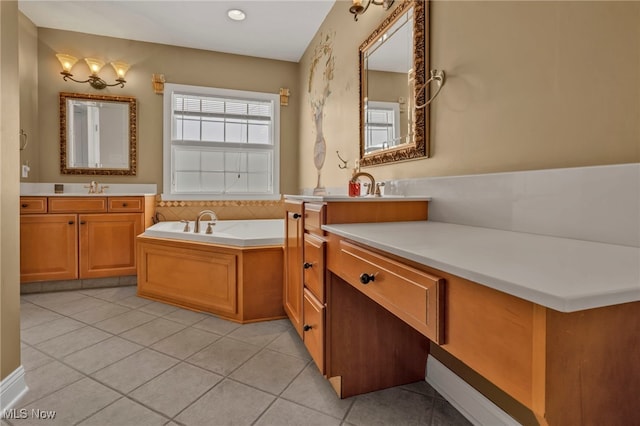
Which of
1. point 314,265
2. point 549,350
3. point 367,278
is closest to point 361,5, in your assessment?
point 314,265

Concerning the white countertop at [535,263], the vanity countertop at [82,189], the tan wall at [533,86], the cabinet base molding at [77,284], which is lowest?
the cabinet base molding at [77,284]

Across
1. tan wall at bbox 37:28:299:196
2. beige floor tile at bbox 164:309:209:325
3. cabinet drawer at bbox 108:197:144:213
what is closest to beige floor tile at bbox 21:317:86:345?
beige floor tile at bbox 164:309:209:325

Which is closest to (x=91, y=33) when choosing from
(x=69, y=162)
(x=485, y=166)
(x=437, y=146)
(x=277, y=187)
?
(x=69, y=162)

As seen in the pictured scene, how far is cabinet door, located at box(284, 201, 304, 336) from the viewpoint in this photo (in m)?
1.86

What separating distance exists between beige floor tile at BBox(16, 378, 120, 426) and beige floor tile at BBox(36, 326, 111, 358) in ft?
1.43

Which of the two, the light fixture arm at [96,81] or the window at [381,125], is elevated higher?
the light fixture arm at [96,81]

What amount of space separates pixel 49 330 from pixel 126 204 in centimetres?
134

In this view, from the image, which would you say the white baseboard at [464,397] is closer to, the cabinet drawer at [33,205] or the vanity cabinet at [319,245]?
the vanity cabinet at [319,245]

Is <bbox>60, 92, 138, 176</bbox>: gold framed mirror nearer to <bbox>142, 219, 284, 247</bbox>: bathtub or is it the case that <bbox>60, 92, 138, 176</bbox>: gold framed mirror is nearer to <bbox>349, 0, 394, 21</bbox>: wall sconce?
<bbox>142, 219, 284, 247</bbox>: bathtub

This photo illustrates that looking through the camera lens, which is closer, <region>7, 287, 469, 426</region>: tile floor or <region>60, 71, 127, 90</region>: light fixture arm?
<region>7, 287, 469, 426</region>: tile floor

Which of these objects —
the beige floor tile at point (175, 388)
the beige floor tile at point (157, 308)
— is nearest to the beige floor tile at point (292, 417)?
the beige floor tile at point (175, 388)

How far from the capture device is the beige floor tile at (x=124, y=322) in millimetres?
2191

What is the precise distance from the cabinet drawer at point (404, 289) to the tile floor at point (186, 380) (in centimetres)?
71

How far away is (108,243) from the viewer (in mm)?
3111
